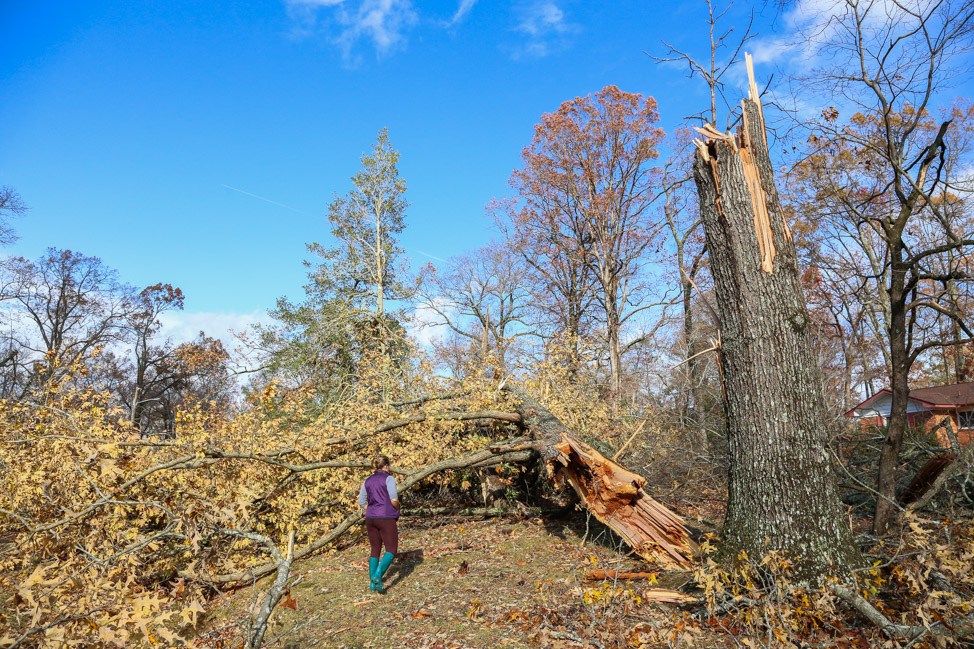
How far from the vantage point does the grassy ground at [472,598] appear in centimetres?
391

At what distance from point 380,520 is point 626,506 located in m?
2.69

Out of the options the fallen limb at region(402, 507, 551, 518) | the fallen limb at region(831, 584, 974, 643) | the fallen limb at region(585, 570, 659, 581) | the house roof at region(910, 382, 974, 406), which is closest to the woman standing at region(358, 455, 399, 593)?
the fallen limb at region(585, 570, 659, 581)

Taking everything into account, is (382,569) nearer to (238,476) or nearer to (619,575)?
(238,476)

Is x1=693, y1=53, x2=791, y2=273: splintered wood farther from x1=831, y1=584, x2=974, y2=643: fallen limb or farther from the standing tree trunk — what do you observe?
x1=831, y1=584, x2=974, y2=643: fallen limb

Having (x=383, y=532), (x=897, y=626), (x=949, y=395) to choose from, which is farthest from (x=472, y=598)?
(x=949, y=395)

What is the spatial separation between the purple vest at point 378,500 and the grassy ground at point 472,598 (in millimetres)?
820

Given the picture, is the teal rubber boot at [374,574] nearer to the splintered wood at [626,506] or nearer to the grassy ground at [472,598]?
the grassy ground at [472,598]

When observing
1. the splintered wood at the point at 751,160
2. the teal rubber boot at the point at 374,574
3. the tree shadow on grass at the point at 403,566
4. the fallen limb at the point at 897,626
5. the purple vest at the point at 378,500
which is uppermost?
the splintered wood at the point at 751,160

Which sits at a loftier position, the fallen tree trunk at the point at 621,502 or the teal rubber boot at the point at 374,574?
the fallen tree trunk at the point at 621,502

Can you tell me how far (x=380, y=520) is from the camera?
579 centimetres

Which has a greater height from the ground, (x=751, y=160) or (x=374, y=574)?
(x=751, y=160)

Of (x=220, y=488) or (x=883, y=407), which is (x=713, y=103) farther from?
(x=883, y=407)

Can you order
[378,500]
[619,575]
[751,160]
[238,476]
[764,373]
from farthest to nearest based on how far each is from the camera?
[238,476] < [378,500] < [619,575] < [751,160] < [764,373]

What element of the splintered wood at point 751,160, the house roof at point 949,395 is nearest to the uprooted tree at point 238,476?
the splintered wood at point 751,160
